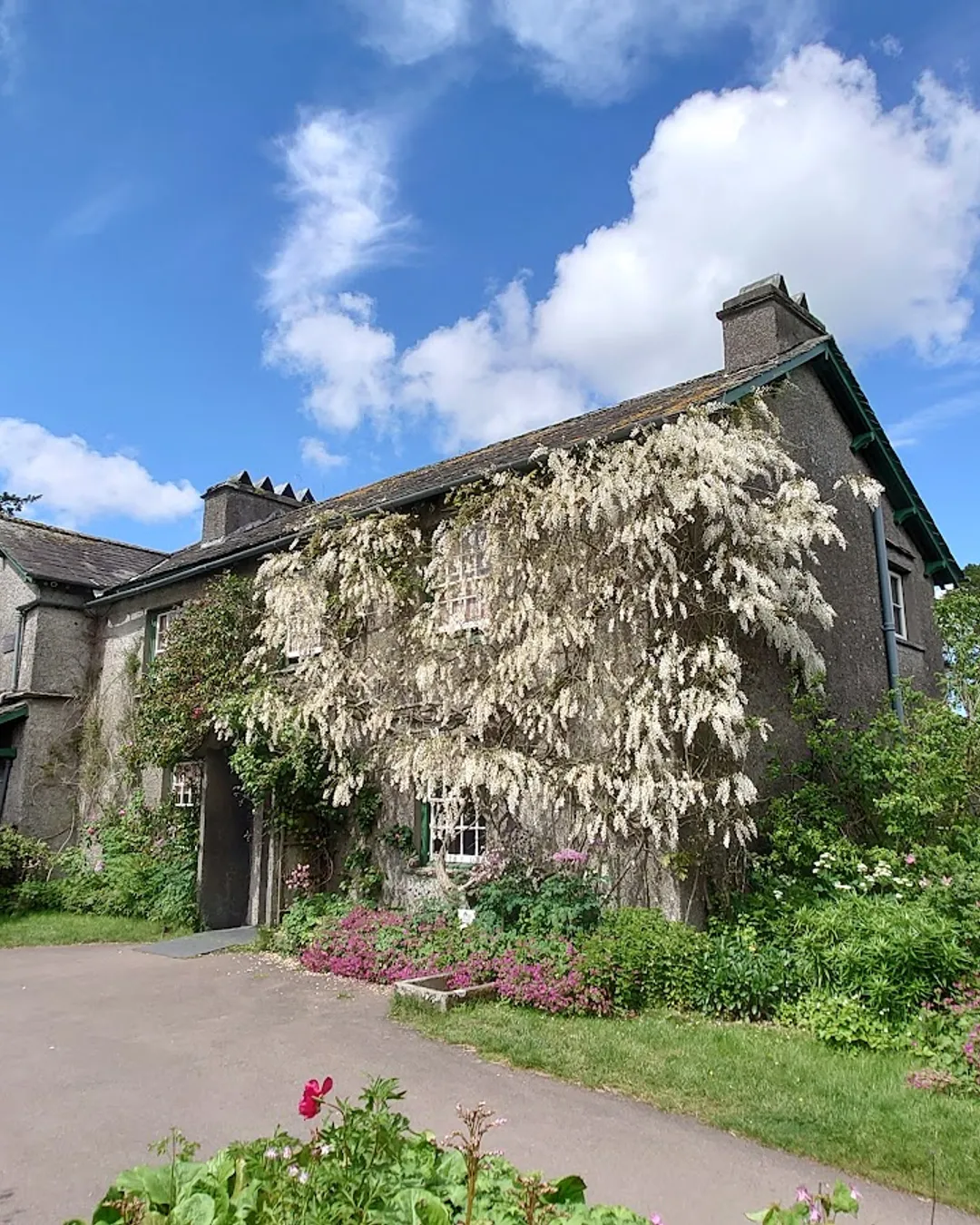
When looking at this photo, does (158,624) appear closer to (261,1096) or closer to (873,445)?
(261,1096)

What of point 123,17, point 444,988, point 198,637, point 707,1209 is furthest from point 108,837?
point 707,1209

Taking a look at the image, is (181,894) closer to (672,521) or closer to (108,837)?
(108,837)

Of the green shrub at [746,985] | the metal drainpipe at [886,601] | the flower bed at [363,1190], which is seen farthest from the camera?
the metal drainpipe at [886,601]

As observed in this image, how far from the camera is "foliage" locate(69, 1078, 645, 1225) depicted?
2791 mm

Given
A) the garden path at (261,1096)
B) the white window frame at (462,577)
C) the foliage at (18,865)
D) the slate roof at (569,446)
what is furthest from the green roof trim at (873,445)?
the foliage at (18,865)

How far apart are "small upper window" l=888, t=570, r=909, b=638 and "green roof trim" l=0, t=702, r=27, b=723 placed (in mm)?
14829

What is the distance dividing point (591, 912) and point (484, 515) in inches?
172

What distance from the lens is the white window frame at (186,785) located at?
1395 centimetres

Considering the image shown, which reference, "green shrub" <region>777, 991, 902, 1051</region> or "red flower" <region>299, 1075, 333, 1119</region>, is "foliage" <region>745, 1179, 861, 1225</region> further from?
"green shrub" <region>777, 991, 902, 1051</region>

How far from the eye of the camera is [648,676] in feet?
28.3

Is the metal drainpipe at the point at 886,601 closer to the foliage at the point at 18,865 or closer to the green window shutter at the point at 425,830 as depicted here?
the green window shutter at the point at 425,830

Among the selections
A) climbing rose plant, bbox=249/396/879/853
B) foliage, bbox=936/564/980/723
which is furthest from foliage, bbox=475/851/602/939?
foliage, bbox=936/564/980/723

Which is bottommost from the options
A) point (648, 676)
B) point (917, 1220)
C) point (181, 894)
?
point (917, 1220)

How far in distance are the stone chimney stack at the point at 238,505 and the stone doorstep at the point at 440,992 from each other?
1221 cm
